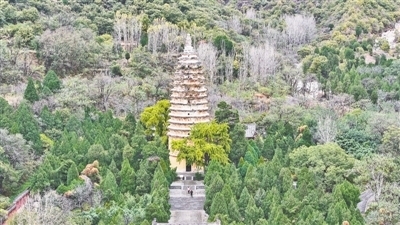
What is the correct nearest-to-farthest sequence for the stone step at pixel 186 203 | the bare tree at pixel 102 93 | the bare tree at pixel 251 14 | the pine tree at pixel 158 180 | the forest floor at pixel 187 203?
1. the pine tree at pixel 158 180
2. the forest floor at pixel 187 203
3. the stone step at pixel 186 203
4. the bare tree at pixel 102 93
5. the bare tree at pixel 251 14

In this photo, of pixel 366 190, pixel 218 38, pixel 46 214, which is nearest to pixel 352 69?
pixel 218 38

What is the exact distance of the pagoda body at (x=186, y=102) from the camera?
39.8 meters

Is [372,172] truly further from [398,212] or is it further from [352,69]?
[352,69]

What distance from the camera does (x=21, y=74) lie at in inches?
1949

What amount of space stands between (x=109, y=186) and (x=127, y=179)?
5.01 feet

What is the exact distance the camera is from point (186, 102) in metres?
40.0


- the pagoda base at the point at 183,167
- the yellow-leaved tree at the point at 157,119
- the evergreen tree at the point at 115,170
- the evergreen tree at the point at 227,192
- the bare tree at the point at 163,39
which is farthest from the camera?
the bare tree at the point at 163,39

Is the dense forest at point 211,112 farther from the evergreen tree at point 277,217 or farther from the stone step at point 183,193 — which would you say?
the stone step at point 183,193

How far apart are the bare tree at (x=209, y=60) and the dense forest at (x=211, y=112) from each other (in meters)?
0.13

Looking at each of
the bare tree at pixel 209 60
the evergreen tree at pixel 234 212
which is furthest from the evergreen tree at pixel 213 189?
the bare tree at pixel 209 60

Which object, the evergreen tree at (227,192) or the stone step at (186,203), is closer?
the evergreen tree at (227,192)

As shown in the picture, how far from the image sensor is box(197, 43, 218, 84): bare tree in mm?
55000

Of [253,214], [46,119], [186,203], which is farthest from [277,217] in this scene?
[46,119]

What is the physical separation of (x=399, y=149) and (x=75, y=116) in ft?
60.3
